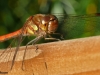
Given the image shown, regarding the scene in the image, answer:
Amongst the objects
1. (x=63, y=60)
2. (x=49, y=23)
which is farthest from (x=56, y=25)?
(x=63, y=60)

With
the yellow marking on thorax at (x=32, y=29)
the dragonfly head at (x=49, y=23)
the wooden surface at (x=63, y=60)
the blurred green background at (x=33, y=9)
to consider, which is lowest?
the blurred green background at (x=33, y=9)

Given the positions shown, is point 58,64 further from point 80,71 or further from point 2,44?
→ point 2,44

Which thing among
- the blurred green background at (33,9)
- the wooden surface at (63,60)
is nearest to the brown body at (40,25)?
the blurred green background at (33,9)

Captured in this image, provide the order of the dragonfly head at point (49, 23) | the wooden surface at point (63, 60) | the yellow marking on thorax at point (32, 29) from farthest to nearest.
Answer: the yellow marking on thorax at point (32, 29) → the dragonfly head at point (49, 23) → the wooden surface at point (63, 60)

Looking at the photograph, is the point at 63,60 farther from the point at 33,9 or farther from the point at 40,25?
the point at 33,9

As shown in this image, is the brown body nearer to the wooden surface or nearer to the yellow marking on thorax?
the yellow marking on thorax

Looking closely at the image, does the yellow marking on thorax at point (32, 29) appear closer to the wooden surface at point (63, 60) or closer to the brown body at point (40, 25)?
the brown body at point (40, 25)
